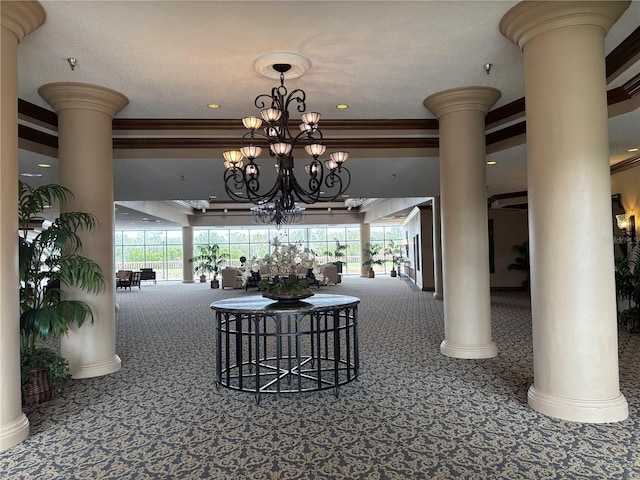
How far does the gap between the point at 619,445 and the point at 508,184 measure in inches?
351

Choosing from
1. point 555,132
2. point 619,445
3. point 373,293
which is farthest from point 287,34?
point 373,293

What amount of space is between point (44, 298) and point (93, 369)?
3.62ft

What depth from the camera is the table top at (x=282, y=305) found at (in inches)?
177

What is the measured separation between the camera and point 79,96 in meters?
5.54

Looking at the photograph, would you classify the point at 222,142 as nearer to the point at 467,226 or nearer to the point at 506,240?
the point at 467,226

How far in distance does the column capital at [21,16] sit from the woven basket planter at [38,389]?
2.92m

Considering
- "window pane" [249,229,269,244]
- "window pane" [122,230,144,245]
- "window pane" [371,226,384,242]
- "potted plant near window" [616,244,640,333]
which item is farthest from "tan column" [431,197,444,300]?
"window pane" [122,230,144,245]

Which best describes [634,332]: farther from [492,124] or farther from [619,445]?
[619,445]

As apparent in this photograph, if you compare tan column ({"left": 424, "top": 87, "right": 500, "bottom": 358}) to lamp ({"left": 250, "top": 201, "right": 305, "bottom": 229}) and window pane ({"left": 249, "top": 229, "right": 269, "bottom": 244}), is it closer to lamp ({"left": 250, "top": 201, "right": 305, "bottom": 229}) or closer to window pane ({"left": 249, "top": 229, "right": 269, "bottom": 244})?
lamp ({"left": 250, "top": 201, "right": 305, "bottom": 229})

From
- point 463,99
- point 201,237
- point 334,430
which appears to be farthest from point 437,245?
point 201,237

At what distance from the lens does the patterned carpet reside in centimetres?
310

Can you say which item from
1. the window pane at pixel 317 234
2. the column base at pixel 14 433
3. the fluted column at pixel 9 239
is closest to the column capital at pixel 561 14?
the fluted column at pixel 9 239

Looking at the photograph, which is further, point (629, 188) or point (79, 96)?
point (629, 188)

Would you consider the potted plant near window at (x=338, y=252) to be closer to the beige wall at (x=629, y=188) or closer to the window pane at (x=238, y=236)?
the window pane at (x=238, y=236)
